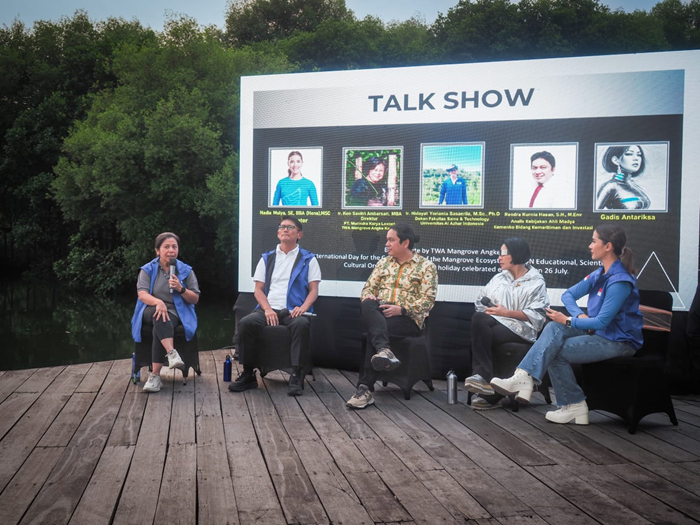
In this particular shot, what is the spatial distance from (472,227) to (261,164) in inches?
75.5

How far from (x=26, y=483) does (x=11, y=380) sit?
2718 millimetres

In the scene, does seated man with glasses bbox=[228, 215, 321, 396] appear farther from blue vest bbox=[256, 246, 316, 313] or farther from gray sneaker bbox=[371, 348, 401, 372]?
gray sneaker bbox=[371, 348, 401, 372]

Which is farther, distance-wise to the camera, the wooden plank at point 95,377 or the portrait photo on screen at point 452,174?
the portrait photo on screen at point 452,174

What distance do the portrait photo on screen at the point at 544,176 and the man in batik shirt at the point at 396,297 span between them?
0.97 metres

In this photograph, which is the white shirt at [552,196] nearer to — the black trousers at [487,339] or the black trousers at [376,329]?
the black trousers at [487,339]

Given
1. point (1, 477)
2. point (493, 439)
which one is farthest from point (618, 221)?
point (1, 477)

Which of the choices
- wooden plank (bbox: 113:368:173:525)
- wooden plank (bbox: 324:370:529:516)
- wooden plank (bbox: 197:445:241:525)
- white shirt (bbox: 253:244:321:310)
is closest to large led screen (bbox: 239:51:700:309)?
white shirt (bbox: 253:244:321:310)

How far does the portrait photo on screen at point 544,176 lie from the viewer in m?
5.46

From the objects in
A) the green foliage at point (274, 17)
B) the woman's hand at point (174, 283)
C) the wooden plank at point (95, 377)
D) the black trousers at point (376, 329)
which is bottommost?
the wooden plank at point (95, 377)

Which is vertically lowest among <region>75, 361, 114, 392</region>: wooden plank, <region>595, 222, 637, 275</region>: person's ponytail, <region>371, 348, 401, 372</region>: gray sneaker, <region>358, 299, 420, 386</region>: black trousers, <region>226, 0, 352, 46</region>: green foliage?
<region>75, 361, 114, 392</region>: wooden plank

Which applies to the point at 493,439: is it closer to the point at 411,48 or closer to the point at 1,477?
the point at 1,477

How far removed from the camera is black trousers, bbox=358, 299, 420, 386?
16.1ft

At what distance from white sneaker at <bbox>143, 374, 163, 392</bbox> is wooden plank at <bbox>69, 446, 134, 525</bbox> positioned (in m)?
1.42

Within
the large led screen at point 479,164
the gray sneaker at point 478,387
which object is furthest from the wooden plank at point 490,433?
the large led screen at point 479,164
